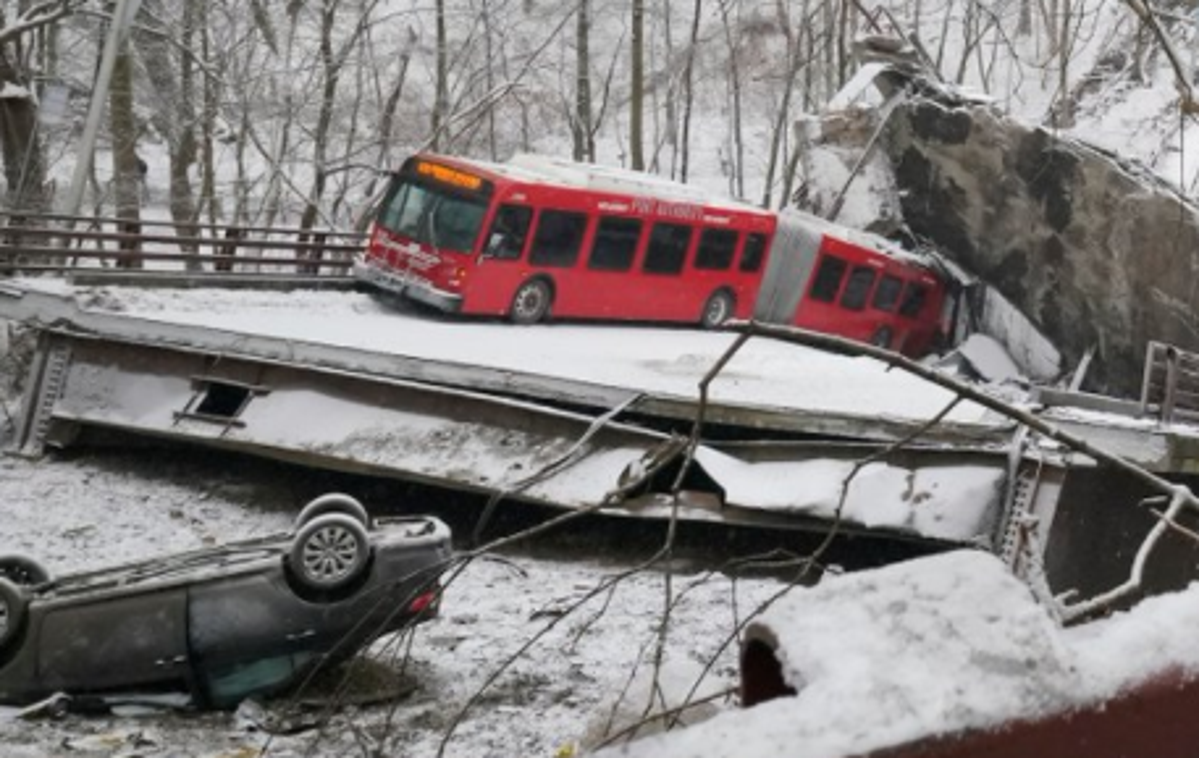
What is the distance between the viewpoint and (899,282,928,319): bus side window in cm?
2925

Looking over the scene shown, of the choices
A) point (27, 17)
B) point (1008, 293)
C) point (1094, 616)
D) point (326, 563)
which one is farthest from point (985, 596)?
point (1008, 293)

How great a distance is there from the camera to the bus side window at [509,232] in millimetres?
20000

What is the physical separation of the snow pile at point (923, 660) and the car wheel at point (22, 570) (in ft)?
25.9

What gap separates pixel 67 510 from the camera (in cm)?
1330

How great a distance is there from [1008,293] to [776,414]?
1941 centimetres

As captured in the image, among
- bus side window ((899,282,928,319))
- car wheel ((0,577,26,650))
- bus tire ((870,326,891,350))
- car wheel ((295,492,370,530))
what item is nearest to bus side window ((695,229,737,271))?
bus tire ((870,326,891,350))

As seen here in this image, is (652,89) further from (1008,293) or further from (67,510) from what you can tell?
(67,510)

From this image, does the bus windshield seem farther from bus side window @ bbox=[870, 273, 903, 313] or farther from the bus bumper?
bus side window @ bbox=[870, 273, 903, 313]

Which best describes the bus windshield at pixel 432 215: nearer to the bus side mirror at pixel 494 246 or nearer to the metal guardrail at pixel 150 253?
the bus side mirror at pixel 494 246

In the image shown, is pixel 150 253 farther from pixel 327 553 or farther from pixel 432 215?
pixel 327 553

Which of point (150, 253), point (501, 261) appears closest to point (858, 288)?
point (501, 261)

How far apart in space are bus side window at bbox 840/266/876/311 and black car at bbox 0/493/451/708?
2014 cm

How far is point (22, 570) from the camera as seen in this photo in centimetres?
888

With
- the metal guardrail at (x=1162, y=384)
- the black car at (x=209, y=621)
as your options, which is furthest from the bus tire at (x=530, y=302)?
the black car at (x=209, y=621)
